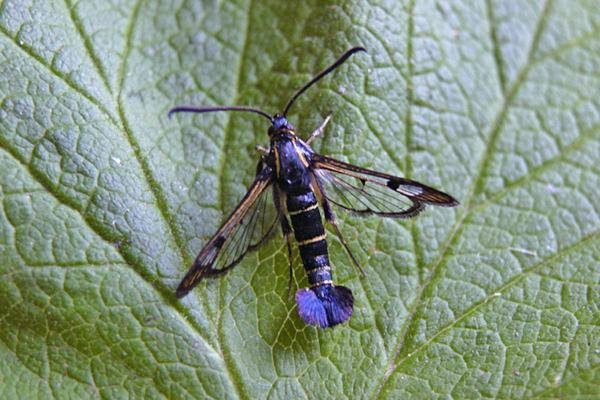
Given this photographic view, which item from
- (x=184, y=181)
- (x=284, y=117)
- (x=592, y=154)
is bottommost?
(x=592, y=154)

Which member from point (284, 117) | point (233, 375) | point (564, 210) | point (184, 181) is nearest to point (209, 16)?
point (284, 117)

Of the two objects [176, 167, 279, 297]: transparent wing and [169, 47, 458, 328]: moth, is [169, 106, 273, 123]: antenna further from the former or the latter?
[176, 167, 279, 297]: transparent wing

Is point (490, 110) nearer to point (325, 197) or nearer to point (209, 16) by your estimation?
point (325, 197)

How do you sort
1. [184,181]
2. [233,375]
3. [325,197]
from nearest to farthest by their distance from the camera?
[233,375]
[184,181]
[325,197]

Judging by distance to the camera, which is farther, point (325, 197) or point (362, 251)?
point (325, 197)

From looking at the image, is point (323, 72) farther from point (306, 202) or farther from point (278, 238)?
point (278, 238)

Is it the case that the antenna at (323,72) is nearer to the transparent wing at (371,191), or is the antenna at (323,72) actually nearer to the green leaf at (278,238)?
the green leaf at (278,238)

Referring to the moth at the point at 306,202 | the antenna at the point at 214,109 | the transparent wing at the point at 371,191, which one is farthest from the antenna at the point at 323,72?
the transparent wing at the point at 371,191

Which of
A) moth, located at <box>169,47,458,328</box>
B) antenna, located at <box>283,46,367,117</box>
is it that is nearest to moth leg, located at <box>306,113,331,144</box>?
moth, located at <box>169,47,458,328</box>
